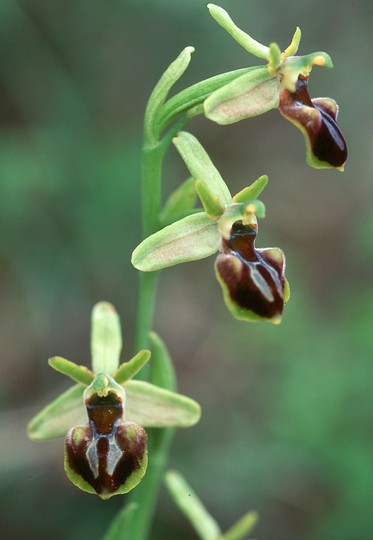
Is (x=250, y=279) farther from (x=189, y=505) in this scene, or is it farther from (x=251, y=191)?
(x=189, y=505)

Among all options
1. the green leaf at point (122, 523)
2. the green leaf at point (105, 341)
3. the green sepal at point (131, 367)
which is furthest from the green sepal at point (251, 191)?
the green leaf at point (122, 523)

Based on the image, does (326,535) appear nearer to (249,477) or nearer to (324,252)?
(249,477)

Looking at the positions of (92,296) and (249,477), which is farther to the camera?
(92,296)

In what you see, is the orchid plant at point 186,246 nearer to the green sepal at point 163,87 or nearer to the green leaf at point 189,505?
the green sepal at point 163,87

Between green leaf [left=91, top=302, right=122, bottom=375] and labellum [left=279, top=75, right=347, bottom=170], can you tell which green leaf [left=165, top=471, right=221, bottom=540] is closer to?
green leaf [left=91, top=302, right=122, bottom=375]

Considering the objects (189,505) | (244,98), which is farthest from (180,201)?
(189,505)

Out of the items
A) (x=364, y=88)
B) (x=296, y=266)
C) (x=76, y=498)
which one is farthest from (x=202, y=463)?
(x=364, y=88)
